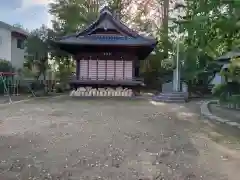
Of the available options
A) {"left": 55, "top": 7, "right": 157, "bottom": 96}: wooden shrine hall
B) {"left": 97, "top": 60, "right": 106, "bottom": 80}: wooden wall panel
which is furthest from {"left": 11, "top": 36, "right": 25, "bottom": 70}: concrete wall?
{"left": 97, "top": 60, "right": 106, "bottom": 80}: wooden wall panel

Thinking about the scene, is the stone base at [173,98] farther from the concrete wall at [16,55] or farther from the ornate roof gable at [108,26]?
the concrete wall at [16,55]

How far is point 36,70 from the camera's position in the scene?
79.9ft

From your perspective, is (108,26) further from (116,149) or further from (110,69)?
(116,149)

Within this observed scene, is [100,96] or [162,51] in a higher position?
[162,51]

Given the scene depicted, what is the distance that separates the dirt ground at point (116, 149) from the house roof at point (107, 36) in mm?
9293

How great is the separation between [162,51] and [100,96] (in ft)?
31.5

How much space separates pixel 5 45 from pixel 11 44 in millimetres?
496

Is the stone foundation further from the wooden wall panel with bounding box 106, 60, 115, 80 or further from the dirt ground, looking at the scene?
the dirt ground

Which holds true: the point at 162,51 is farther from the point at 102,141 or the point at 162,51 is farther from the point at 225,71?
the point at 102,141

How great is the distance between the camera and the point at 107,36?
736 inches

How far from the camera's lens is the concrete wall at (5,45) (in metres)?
24.9

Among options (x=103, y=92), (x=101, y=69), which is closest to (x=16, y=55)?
(x=101, y=69)

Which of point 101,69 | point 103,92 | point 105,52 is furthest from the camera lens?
point 101,69

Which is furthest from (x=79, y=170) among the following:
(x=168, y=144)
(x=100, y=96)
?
(x=100, y=96)
